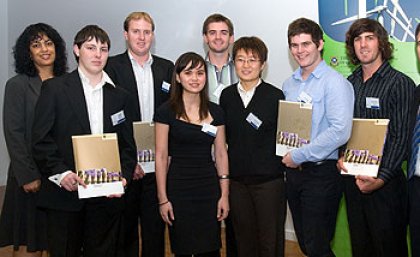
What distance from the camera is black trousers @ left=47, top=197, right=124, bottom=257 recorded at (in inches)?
97.4

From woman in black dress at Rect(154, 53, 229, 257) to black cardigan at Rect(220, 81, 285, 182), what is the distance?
0.44ft

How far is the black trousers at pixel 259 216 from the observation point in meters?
2.81

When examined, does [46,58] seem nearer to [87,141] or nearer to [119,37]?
[87,141]

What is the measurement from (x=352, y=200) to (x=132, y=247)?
1.53m

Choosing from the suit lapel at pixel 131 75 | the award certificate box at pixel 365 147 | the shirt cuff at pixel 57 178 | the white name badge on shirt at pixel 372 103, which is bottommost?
the shirt cuff at pixel 57 178

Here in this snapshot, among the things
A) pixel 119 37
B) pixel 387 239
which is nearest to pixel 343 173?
pixel 387 239

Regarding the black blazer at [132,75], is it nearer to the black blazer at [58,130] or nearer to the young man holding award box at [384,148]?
the black blazer at [58,130]

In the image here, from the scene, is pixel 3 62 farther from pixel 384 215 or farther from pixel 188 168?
pixel 384 215

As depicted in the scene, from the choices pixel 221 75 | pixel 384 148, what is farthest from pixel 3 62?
pixel 384 148

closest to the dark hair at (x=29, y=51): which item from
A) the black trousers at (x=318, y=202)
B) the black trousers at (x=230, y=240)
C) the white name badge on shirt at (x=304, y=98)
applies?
the black trousers at (x=230, y=240)

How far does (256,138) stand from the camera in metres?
2.79

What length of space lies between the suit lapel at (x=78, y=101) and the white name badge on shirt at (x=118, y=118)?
148 mm

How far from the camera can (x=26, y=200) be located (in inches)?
124

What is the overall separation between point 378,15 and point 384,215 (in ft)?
5.73
